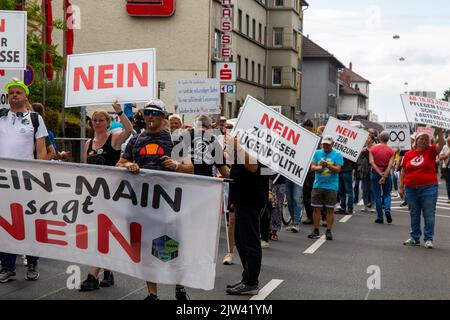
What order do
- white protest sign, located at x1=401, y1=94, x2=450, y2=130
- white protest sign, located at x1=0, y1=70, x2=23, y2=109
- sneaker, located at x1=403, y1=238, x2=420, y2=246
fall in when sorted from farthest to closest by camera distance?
white protest sign, located at x1=401, y1=94, x2=450, y2=130, sneaker, located at x1=403, y1=238, x2=420, y2=246, white protest sign, located at x1=0, y1=70, x2=23, y2=109

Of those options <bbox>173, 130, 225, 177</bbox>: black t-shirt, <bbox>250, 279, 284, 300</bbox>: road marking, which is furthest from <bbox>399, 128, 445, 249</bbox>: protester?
<bbox>250, 279, 284, 300</bbox>: road marking

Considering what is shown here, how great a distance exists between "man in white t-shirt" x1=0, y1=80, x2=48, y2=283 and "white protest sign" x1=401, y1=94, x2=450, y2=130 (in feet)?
28.2

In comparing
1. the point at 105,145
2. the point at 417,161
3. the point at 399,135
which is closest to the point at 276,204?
the point at 417,161

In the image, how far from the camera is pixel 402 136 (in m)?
22.8

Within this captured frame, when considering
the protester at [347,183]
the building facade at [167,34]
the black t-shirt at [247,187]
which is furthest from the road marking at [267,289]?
the building facade at [167,34]

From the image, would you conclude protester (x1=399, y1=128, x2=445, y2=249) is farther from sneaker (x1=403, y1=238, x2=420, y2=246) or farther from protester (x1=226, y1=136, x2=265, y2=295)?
protester (x1=226, y1=136, x2=265, y2=295)

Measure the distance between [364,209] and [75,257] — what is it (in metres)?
13.2

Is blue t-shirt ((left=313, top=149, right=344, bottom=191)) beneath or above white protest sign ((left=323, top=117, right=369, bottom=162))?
beneath

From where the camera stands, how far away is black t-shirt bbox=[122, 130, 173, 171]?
719 cm

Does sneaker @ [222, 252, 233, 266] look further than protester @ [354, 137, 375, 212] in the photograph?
No

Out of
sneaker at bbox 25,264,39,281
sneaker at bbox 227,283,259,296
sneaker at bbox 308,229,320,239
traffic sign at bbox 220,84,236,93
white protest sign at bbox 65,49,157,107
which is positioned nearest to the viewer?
sneaker at bbox 227,283,259,296

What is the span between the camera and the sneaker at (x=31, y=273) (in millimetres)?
8359

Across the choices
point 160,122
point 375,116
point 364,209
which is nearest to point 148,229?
point 160,122

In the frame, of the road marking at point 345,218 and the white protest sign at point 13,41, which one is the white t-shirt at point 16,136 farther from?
the road marking at point 345,218
